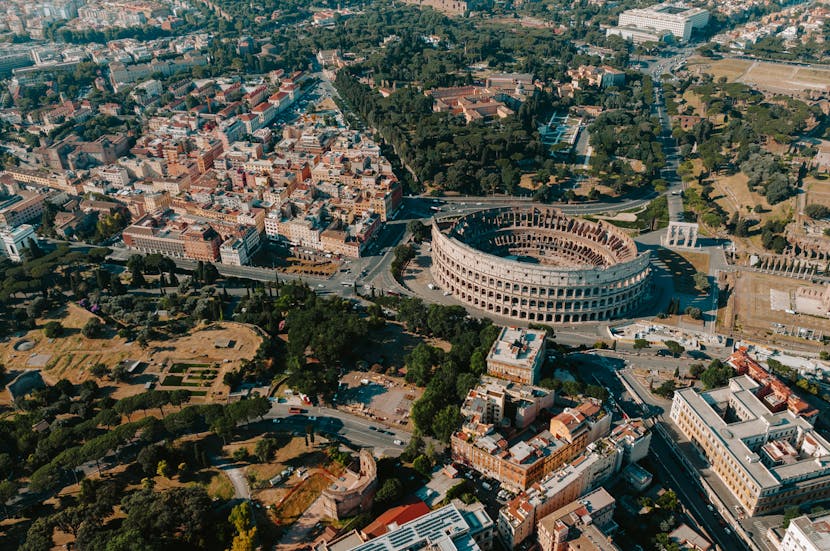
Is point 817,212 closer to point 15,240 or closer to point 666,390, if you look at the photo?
point 666,390

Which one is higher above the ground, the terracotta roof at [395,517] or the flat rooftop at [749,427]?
the flat rooftop at [749,427]

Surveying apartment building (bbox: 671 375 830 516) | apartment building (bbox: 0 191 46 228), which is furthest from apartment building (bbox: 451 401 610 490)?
apartment building (bbox: 0 191 46 228)

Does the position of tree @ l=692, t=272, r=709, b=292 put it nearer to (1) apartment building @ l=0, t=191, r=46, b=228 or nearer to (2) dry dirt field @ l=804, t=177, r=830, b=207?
(2) dry dirt field @ l=804, t=177, r=830, b=207

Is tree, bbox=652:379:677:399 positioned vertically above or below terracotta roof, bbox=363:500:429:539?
above

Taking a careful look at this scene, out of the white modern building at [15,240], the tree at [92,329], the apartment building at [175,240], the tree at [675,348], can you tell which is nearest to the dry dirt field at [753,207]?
the tree at [675,348]

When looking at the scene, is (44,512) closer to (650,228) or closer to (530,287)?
(530,287)

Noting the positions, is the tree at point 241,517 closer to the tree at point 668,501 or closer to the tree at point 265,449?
the tree at point 265,449

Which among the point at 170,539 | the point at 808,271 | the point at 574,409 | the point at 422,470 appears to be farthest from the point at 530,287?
the point at 170,539
